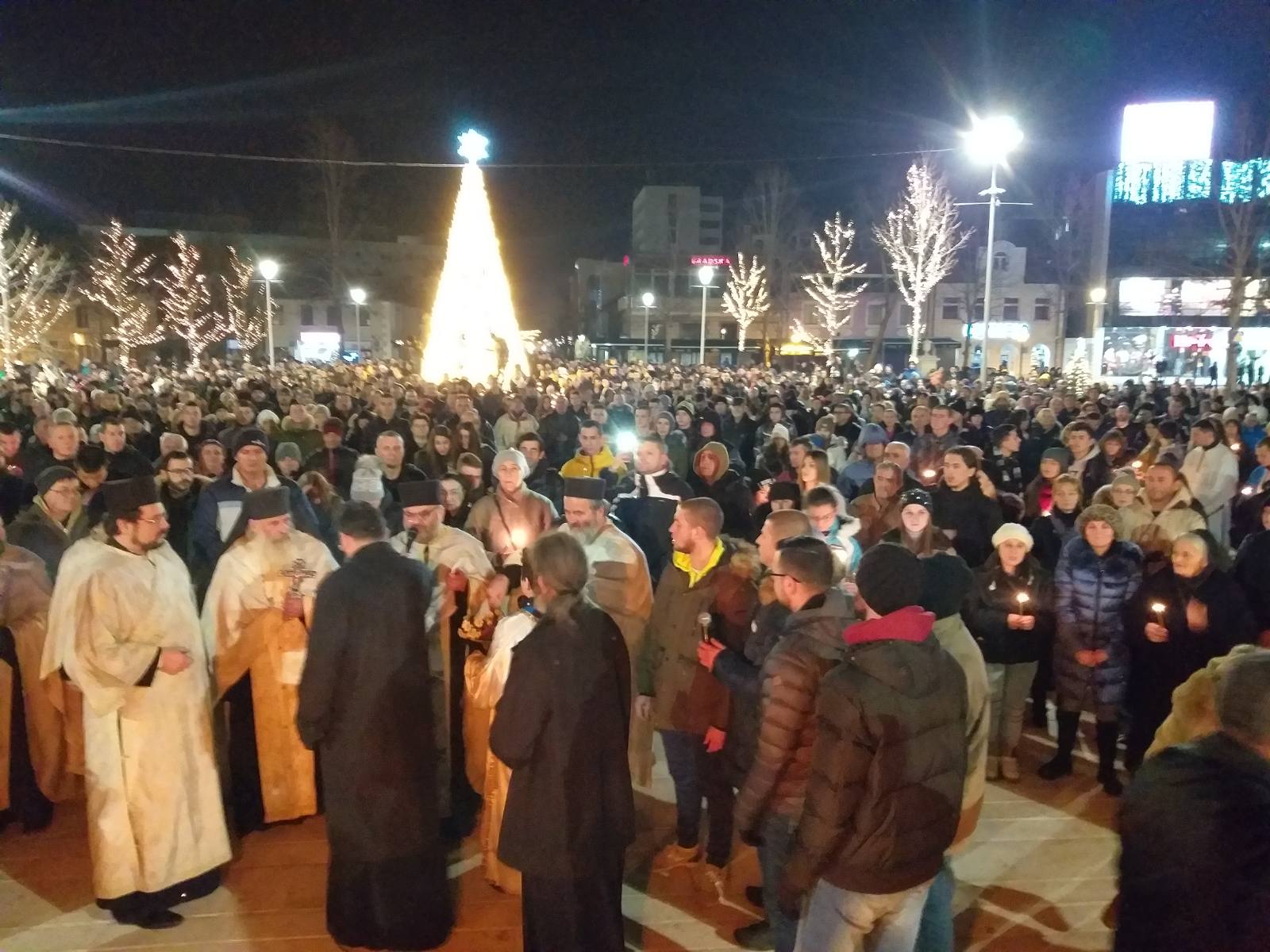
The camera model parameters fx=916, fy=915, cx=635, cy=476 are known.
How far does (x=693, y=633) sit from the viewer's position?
4.38m

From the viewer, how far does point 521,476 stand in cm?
614

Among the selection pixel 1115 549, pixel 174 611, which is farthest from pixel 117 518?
pixel 1115 549

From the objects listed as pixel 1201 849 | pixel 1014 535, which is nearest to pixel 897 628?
pixel 1201 849

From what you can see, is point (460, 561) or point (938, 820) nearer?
point (938, 820)

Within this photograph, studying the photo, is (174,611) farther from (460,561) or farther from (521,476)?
(521,476)

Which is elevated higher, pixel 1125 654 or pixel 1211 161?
pixel 1211 161

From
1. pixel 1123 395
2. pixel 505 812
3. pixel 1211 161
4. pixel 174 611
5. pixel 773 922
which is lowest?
pixel 773 922

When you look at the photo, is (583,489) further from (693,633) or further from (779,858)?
(779,858)

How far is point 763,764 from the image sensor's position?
3.07 metres

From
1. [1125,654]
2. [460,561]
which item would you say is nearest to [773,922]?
[460,561]

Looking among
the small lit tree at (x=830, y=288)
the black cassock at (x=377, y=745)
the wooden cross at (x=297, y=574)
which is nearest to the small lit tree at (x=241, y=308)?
the small lit tree at (x=830, y=288)

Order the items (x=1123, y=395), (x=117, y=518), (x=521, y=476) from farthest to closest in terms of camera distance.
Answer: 1. (x=1123, y=395)
2. (x=521, y=476)
3. (x=117, y=518)

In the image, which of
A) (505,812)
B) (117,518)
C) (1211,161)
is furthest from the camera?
(1211,161)

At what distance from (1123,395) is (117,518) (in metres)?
19.1
